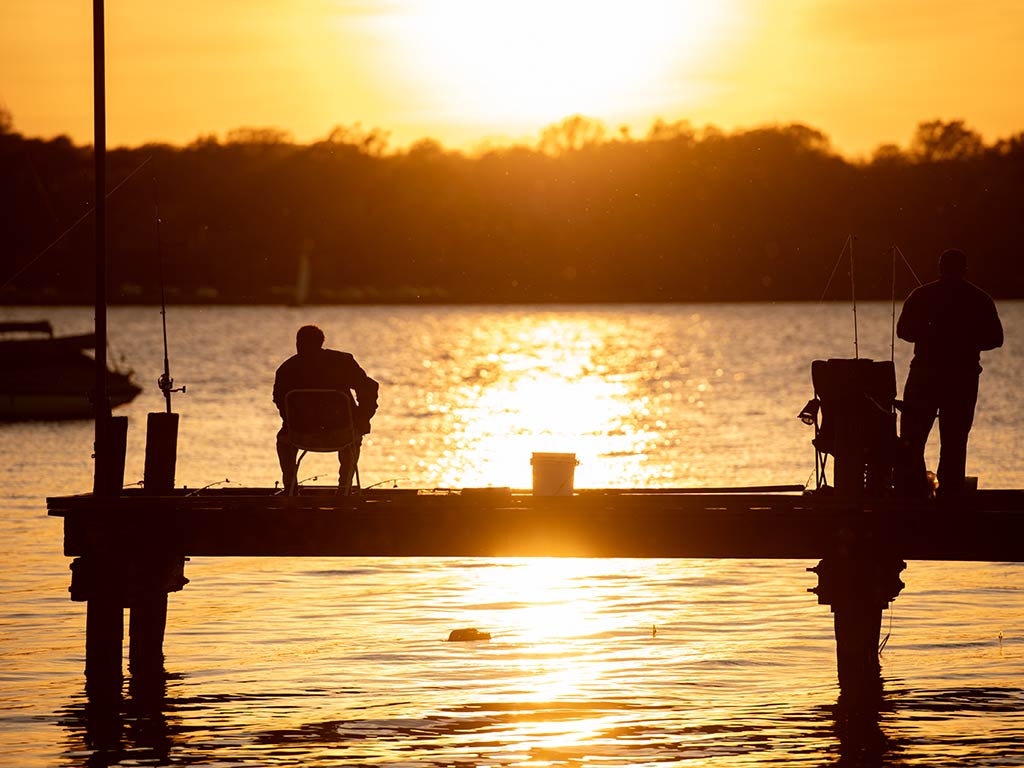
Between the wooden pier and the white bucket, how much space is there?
18cm

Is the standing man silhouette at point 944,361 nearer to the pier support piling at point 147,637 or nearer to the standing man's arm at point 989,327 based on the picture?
the standing man's arm at point 989,327

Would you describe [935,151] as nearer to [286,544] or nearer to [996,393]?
[996,393]

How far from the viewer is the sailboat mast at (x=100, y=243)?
589 inches

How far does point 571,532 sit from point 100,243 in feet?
15.9

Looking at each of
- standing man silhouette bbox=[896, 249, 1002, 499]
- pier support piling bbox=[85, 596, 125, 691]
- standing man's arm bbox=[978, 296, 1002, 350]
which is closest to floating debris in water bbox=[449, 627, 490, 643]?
pier support piling bbox=[85, 596, 125, 691]

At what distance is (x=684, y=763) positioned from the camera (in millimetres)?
13375

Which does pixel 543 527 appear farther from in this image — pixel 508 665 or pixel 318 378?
pixel 508 665

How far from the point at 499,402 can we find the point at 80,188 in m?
37.9

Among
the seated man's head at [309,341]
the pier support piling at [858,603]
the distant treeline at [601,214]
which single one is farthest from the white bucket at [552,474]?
the distant treeline at [601,214]

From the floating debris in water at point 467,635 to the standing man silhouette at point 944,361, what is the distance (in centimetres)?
619

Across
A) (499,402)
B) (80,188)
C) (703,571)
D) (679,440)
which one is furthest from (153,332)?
(703,571)

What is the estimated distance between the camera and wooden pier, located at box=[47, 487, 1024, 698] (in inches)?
545

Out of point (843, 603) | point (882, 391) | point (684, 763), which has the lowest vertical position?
point (684, 763)

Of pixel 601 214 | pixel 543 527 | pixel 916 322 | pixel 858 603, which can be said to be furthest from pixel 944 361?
pixel 601 214
